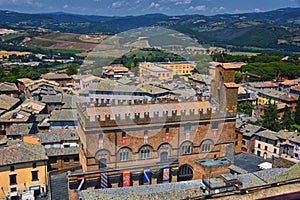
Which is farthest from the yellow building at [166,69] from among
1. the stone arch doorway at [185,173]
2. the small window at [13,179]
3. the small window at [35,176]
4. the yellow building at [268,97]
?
the small window at [13,179]

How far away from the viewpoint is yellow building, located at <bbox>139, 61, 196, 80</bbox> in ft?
Result: 128

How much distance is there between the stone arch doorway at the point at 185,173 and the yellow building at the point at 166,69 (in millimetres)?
24711

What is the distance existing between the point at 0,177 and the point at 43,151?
6.43 feet

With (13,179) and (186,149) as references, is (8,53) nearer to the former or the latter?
(13,179)

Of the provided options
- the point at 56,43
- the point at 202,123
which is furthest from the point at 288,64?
the point at 56,43

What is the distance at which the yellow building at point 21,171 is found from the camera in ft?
43.0

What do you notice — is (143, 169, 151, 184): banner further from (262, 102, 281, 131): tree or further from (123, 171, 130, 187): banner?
(262, 102, 281, 131): tree

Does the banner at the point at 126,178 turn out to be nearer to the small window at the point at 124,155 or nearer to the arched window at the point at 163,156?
the small window at the point at 124,155

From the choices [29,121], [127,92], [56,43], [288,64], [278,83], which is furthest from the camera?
[56,43]

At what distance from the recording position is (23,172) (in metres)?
13.4

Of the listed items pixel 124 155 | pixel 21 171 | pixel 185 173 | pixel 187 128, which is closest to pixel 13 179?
pixel 21 171

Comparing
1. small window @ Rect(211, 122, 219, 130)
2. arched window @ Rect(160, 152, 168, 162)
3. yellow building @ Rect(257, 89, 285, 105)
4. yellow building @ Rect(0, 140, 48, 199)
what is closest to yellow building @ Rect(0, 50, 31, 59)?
yellow building @ Rect(257, 89, 285, 105)

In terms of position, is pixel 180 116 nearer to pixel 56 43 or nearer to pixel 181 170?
pixel 181 170

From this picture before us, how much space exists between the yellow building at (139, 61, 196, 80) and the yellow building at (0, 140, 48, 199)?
25552 millimetres
